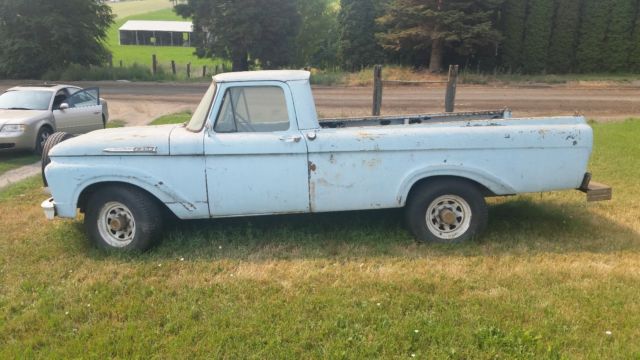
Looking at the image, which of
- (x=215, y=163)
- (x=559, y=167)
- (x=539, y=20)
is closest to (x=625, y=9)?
(x=539, y=20)

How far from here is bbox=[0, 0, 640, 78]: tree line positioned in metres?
27.7

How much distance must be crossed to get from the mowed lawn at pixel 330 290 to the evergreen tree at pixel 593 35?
25928 mm

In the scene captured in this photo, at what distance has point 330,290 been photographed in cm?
436

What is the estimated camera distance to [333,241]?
5.46m

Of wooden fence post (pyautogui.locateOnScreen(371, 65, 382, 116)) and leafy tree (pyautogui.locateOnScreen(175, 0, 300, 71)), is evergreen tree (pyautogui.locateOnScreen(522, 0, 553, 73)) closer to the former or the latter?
leafy tree (pyautogui.locateOnScreen(175, 0, 300, 71))

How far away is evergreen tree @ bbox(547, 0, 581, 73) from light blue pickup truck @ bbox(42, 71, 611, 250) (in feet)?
88.0

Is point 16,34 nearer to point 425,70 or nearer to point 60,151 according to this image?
point 425,70

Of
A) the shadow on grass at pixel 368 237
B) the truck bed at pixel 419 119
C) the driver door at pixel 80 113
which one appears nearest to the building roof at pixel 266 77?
the truck bed at pixel 419 119

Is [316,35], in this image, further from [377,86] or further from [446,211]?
[446,211]

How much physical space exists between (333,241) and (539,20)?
92.5ft

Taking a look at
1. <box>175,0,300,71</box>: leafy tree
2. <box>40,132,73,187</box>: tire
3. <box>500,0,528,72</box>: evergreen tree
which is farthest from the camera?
<box>175,0,300,71</box>: leafy tree

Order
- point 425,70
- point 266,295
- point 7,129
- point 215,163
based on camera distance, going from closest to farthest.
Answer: point 266,295, point 215,163, point 7,129, point 425,70

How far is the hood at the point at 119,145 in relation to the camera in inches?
201

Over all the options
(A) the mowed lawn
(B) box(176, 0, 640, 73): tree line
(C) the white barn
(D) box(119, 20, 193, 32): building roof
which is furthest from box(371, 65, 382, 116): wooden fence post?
(D) box(119, 20, 193, 32): building roof
